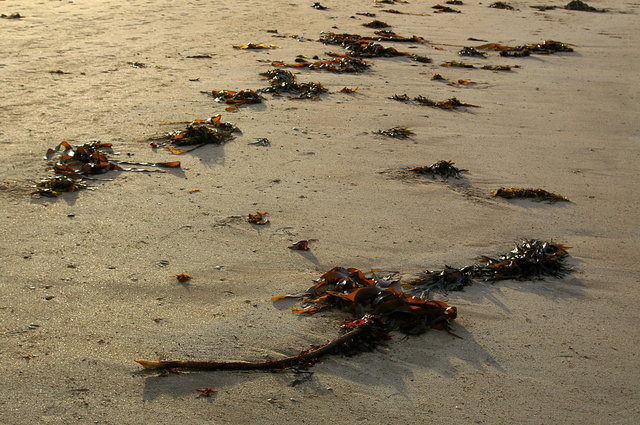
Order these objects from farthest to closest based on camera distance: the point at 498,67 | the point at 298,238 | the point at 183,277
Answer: the point at 498,67
the point at 298,238
the point at 183,277

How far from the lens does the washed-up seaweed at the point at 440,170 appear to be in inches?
180

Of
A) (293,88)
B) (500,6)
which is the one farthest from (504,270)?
(500,6)

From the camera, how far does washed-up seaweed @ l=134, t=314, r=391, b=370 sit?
2516 millimetres

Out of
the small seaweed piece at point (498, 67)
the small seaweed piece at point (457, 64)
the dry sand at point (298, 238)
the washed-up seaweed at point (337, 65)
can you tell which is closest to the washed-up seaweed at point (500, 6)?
the small seaweed piece at point (498, 67)

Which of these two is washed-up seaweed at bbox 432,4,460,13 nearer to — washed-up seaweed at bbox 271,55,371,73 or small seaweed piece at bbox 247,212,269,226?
washed-up seaweed at bbox 271,55,371,73

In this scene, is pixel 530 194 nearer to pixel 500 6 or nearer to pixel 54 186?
pixel 54 186

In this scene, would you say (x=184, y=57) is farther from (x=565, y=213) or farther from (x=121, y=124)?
(x=565, y=213)

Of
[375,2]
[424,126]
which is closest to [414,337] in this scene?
[424,126]

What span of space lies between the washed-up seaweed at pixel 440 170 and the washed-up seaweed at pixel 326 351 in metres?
1.92

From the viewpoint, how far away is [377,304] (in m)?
2.93

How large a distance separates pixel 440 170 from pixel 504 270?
1338 millimetres

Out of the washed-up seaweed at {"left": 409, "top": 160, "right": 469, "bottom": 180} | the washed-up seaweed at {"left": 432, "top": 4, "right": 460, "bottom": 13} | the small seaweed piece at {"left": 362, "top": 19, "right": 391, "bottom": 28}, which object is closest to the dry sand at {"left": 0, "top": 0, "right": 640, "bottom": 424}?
the washed-up seaweed at {"left": 409, "top": 160, "right": 469, "bottom": 180}

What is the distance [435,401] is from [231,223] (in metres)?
1.66

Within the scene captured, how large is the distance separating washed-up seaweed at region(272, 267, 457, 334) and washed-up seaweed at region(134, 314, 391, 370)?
80mm
